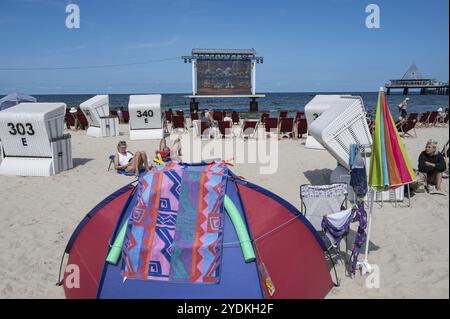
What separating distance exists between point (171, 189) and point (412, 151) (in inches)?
383

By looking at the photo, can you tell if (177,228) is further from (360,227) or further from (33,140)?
(33,140)

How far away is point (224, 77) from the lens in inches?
1471

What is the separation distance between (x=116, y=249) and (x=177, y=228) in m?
0.64

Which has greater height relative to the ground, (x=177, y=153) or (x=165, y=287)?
(x=177, y=153)

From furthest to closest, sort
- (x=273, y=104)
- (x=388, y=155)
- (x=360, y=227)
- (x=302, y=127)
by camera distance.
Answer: (x=273, y=104) → (x=302, y=127) → (x=360, y=227) → (x=388, y=155)

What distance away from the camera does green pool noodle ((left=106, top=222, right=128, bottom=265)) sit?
3549mm

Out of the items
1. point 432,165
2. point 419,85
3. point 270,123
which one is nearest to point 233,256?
point 432,165

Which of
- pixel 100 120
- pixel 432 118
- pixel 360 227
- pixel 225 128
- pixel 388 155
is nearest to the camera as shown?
pixel 388 155

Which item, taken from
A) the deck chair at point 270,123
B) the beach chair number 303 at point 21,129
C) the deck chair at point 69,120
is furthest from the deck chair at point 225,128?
the deck chair at point 69,120

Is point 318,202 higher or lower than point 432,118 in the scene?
lower

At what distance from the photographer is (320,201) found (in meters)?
4.62

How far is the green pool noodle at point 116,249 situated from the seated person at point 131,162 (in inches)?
180
